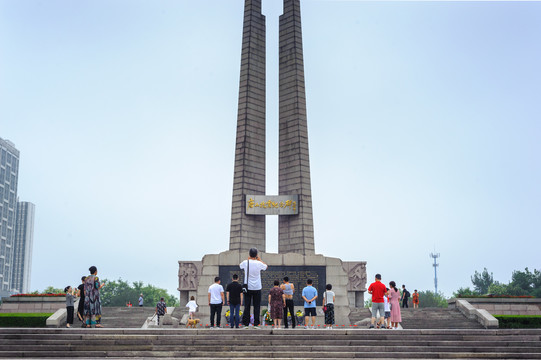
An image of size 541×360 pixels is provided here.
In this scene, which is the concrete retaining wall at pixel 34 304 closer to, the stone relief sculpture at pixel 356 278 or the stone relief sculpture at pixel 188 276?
the stone relief sculpture at pixel 188 276

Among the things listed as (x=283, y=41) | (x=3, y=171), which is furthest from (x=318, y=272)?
(x=3, y=171)

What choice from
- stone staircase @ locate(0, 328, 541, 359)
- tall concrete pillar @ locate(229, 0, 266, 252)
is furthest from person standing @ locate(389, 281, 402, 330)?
tall concrete pillar @ locate(229, 0, 266, 252)

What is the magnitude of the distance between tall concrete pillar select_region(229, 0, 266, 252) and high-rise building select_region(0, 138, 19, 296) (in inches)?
4021

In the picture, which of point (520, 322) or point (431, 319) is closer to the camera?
point (520, 322)

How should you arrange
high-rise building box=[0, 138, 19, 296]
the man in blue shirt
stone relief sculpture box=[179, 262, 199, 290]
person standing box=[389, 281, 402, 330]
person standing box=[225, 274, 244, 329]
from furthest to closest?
high-rise building box=[0, 138, 19, 296] < stone relief sculpture box=[179, 262, 199, 290] < person standing box=[389, 281, 402, 330] < the man in blue shirt < person standing box=[225, 274, 244, 329]

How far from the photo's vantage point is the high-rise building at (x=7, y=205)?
12062cm

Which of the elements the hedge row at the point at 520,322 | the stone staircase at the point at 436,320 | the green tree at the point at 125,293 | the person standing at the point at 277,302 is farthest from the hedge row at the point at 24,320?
the green tree at the point at 125,293

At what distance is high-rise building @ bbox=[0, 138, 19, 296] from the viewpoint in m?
121

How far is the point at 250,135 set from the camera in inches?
1176

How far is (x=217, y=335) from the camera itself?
12617mm

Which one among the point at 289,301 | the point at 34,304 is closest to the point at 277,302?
the point at 289,301

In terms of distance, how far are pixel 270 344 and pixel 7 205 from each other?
123576 mm

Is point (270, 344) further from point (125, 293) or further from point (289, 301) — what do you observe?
point (125, 293)

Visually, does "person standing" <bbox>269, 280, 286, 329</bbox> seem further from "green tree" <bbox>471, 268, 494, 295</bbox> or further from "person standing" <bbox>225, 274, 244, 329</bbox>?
"green tree" <bbox>471, 268, 494, 295</bbox>
